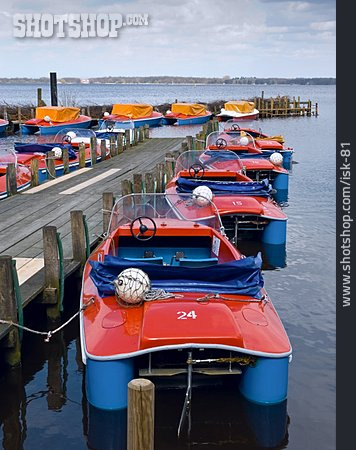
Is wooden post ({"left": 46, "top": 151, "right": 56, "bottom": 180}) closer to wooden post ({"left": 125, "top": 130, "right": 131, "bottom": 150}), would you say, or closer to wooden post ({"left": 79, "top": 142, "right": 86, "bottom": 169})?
wooden post ({"left": 79, "top": 142, "right": 86, "bottom": 169})

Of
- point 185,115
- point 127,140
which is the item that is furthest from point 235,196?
point 185,115

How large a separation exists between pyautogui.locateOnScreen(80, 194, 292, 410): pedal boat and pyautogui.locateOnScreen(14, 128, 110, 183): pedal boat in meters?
11.0

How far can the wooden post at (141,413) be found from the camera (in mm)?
3758

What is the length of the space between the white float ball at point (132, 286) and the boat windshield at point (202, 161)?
8.76 m

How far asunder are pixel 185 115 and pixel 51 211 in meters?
39.0

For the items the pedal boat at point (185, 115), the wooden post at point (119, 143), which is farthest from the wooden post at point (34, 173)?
the pedal boat at point (185, 115)

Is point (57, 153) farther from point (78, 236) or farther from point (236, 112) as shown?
point (236, 112)

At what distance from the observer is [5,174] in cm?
1545

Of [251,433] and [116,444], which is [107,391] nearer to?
[116,444]

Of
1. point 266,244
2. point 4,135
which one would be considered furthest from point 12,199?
point 4,135

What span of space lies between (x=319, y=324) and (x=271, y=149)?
47.5ft

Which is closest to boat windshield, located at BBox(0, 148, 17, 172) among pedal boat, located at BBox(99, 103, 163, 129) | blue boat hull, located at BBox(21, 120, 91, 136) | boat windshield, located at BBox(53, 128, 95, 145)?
boat windshield, located at BBox(53, 128, 95, 145)

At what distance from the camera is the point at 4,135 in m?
41.7

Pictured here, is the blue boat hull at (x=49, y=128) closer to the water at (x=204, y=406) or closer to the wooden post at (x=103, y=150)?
the wooden post at (x=103, y=150)
